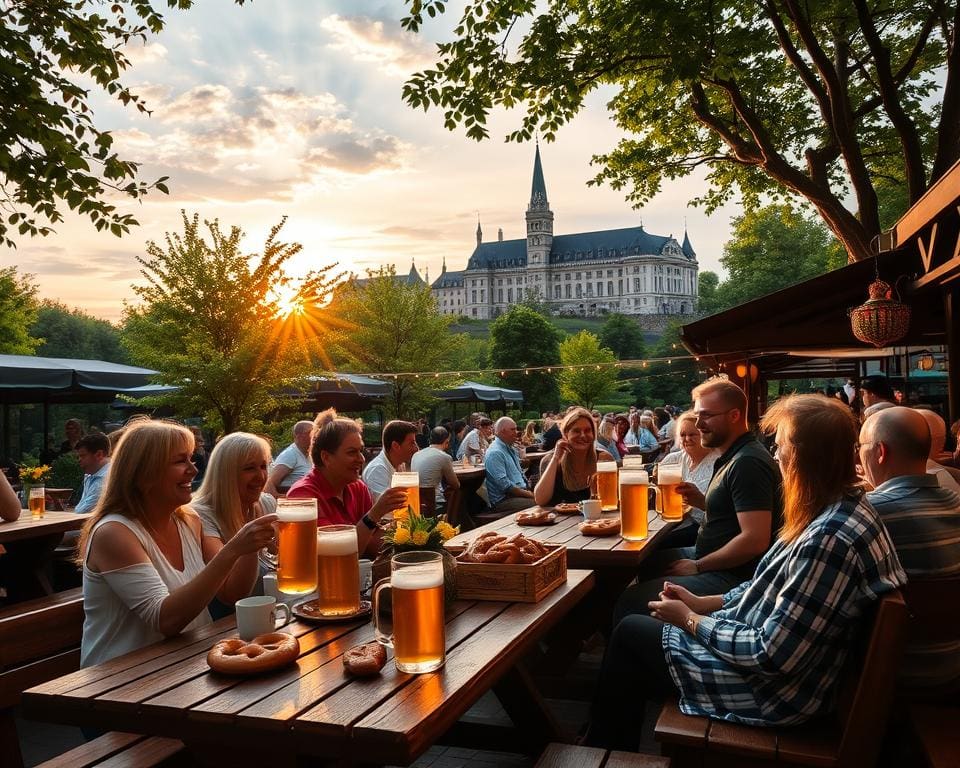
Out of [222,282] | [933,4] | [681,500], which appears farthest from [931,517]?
[222,282]

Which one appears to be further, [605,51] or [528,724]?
[605,51]

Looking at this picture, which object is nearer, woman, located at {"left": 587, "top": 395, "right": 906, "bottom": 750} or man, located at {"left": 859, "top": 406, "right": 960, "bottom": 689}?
woman, located at {"left": 587, "top": 395, "right": 906, "bottom": 750}

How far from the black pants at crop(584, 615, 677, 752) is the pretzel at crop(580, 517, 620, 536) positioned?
118 cm

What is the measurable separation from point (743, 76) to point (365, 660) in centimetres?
918

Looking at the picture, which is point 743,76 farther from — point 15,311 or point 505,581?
point 15,311

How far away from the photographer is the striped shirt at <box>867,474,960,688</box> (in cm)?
204

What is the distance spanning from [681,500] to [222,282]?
7915mm

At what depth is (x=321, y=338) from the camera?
39.0 feet

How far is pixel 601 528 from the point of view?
3590 millimetres

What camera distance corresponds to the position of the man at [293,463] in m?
6.11

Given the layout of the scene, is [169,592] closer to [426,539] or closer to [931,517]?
[426,539]

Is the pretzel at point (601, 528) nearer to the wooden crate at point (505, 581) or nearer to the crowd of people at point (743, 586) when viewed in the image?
the crowd of people at point (743, 586)

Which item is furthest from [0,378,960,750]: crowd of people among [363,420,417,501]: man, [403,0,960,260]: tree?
[403,0,960,260]: tree

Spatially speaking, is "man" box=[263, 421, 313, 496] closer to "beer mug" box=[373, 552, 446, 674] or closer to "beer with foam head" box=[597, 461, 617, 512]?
"beer with foam head" box=[597, 461, 617, 512]
